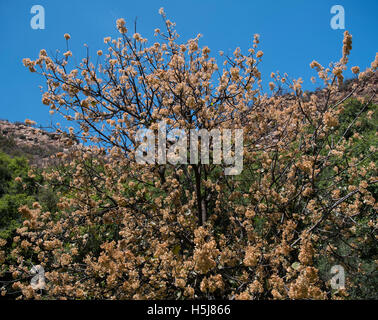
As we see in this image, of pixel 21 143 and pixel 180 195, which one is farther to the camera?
pixel 21 143

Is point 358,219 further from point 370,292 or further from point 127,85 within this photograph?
point 127,85

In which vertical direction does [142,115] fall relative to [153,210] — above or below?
above

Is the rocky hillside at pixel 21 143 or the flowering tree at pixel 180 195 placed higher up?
the rocky hillside at pixel 21 143

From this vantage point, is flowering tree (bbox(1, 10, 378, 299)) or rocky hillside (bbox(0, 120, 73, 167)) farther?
rocky hillside (bbox(0, 120, 73, 167))

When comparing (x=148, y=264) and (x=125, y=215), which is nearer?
(x=148, y=264)

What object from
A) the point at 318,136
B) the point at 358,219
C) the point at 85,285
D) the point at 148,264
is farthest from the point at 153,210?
the point at 358,219

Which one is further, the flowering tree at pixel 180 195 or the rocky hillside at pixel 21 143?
the rocky hillside at pixel 21 143

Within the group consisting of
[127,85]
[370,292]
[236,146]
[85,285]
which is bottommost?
[370,292]

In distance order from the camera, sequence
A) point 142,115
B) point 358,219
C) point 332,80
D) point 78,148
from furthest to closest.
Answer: point 358,219, point 78,148, point 142,115, point 332,80

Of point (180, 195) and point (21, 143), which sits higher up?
point (21, 143)

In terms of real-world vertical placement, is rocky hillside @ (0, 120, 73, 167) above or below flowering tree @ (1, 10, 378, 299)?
above

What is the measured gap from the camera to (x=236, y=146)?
3.92 m
